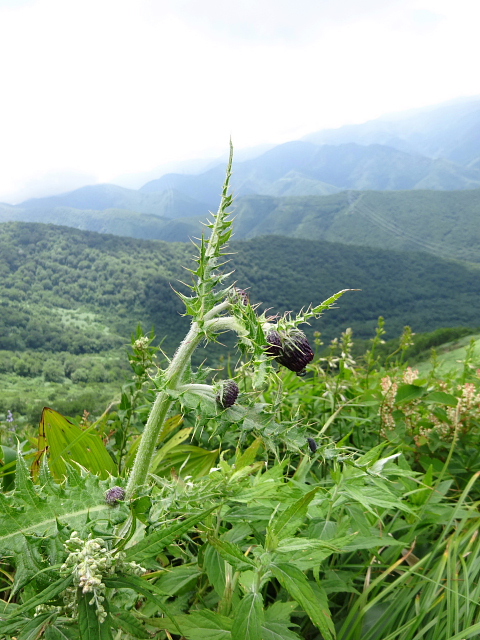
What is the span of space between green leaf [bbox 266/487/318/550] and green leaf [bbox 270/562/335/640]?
8 cm

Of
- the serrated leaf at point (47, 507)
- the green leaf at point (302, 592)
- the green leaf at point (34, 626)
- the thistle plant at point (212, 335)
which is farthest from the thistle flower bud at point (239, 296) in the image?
the green leaf at point (34, 626)

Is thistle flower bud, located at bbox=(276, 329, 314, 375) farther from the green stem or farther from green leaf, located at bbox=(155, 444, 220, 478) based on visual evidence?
green leaf, located at bbox=(155, 444, 220, 478)

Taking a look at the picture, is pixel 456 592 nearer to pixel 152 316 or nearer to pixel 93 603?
pixel 93 603

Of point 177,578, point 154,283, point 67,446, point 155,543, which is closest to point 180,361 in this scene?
point 155,543

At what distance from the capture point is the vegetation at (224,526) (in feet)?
4.06

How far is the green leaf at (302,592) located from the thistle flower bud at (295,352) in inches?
28.2

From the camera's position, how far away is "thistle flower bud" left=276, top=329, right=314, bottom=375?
1604 mm

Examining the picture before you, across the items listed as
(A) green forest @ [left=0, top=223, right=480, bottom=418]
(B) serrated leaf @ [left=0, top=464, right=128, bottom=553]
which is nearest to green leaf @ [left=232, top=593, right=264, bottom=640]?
(B) serrated leaf @ [left=0, top=464, right=128, bottom=553]

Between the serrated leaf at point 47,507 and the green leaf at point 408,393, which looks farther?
the green leaf at point 408,393

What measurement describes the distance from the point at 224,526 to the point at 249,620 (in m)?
0.90

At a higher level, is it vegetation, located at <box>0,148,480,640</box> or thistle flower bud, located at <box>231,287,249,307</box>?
thistle flower bud, located at <box>231,287,249,307</box>

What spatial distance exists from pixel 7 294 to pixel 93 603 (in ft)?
634

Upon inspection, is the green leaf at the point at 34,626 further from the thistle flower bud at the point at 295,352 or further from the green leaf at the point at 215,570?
the thistle flower bud at the point at 295,352

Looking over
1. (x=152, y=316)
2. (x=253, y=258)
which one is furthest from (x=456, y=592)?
(x=253, y=258)
